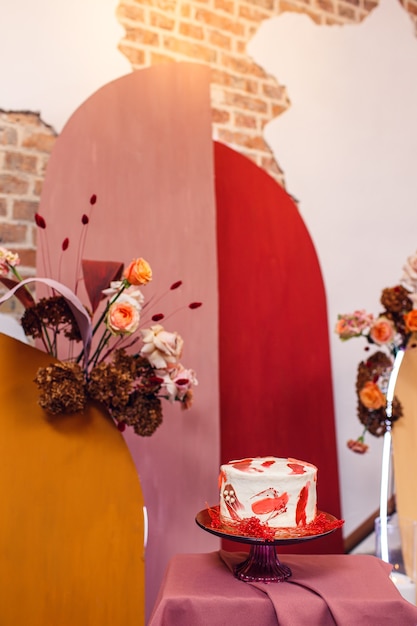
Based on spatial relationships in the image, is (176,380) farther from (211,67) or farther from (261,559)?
(211,67)

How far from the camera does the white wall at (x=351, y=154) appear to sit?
2.51 m

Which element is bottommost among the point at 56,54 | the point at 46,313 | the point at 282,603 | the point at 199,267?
the point at 282,603

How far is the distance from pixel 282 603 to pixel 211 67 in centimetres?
189

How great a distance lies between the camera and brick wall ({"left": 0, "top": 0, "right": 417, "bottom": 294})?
6.55 ft

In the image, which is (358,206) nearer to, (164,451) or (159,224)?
(159,224)

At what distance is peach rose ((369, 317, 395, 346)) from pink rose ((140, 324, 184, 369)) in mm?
694

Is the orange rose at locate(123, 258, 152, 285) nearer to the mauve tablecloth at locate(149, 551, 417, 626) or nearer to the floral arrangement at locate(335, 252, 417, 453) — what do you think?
the mauve tablecloth at locate(149, 551, 417, 626)

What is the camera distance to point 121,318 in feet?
4.85

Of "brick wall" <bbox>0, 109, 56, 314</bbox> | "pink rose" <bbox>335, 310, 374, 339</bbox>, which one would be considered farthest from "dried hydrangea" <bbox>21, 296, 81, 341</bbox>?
"pink rose" <bbox>335, 310, 374, 339</bbox>

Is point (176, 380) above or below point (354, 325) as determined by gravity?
below

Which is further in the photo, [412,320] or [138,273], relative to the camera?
[412,320]

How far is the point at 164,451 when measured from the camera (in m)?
1.97

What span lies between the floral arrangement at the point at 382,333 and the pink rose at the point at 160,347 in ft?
2.18

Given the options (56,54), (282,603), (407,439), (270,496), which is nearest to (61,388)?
(270,496)
